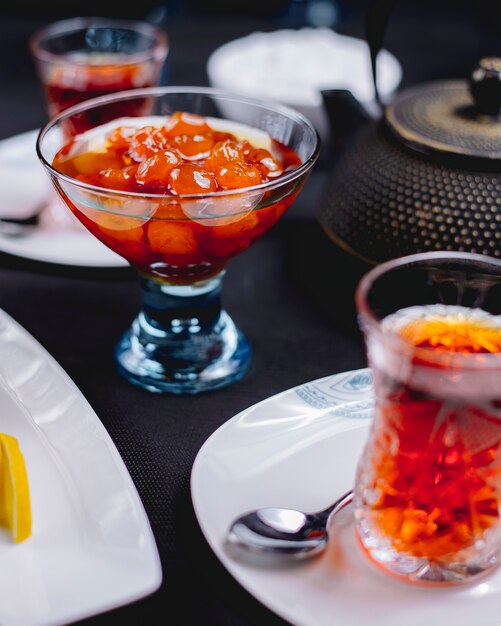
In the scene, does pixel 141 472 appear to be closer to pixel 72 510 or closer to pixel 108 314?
pixel 72 510

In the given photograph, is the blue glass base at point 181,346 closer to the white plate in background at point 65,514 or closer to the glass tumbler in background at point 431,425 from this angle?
the white plate in background at point 65,514

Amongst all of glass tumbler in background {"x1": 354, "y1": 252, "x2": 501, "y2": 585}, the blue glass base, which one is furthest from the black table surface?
glass tumbler in background {"x1": 354, "y1": 252, "x2": 501, "y2": 585}

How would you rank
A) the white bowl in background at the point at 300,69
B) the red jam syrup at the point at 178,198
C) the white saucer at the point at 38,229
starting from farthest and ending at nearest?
the white bowl in background at the point at 300,69
the white saucer at the point at 38,229
the red jam syrup at the point at 178,198

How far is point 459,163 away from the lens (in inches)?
35.5

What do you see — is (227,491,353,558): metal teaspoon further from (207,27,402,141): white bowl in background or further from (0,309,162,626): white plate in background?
(207,27,402,141): white bowl in background

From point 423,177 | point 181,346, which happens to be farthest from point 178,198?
point 423,177

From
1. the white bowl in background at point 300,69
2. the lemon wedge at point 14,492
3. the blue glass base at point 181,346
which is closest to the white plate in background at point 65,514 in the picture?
the lemon wedge at point 14,492

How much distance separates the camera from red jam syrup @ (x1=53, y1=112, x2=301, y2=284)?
0.73m

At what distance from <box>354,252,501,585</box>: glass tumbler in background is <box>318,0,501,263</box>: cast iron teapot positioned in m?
0.25

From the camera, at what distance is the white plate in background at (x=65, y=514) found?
544 millimetres

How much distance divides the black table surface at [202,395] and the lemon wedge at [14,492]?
9 centimetres

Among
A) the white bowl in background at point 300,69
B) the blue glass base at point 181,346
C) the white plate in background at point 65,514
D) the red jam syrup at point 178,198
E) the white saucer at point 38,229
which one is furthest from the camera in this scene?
the white bowl in background at point 300,69

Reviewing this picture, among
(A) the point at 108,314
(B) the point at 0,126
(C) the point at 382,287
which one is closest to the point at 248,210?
(C) the point at 382,287

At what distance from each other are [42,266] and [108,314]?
0.41 ft
